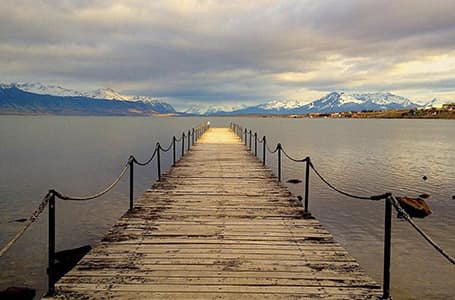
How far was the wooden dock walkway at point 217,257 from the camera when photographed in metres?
5.48

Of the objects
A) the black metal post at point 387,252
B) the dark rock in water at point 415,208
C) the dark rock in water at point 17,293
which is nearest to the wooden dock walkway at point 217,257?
the black metal post at point 387,252

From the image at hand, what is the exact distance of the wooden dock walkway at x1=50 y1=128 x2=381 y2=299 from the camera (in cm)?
548

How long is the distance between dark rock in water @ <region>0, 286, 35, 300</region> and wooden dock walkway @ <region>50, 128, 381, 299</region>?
2.95 m

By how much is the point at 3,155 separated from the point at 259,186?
39.7 metres

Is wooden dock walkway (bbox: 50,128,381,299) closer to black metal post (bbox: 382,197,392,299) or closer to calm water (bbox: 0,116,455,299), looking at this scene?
black metal post (bbox: 382,197,392,299)

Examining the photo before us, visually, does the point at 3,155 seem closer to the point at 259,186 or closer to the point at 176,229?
the point at 259,186

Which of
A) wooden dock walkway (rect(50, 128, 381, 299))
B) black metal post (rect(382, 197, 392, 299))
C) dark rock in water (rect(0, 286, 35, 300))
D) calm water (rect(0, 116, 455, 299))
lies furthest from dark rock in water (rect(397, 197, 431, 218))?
dark rock in water (rect(0, 286, 35, 300))

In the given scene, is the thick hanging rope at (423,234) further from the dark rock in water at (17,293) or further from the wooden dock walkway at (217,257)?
the dark rock in water at (17,293)

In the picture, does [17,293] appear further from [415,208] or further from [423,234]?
[415,208]

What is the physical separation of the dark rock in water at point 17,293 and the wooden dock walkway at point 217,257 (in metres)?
2.95

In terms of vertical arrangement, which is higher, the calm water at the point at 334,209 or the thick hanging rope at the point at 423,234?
the thick hanging rope at the point at 423,234

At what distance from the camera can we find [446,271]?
11.1 meters

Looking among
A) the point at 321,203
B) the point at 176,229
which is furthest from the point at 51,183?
the point at 176,229

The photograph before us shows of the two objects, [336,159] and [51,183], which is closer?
[51,183]
